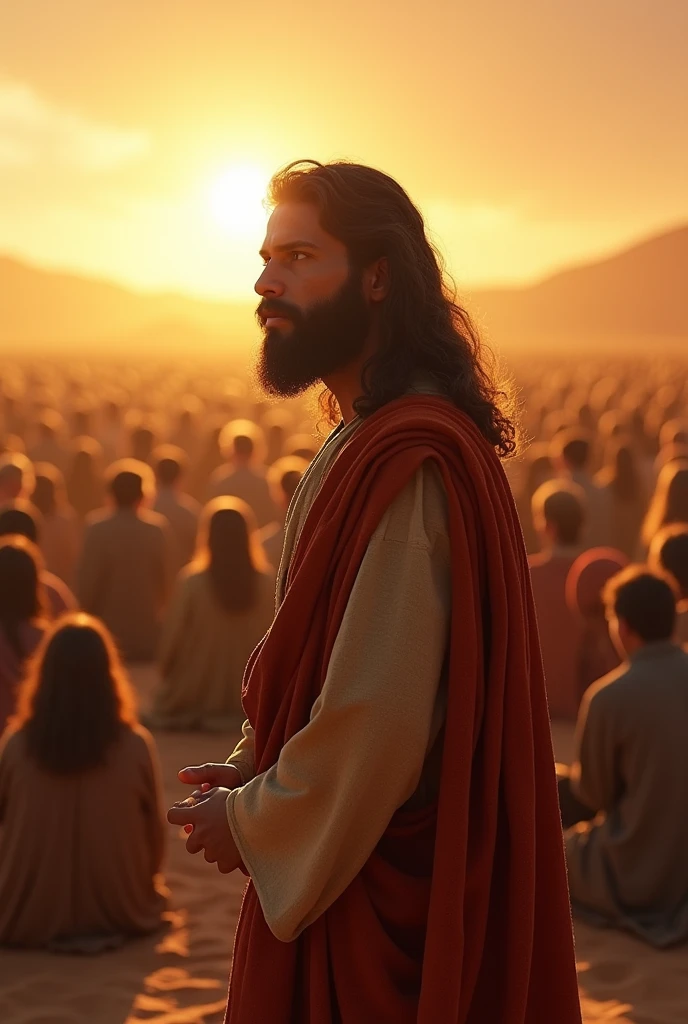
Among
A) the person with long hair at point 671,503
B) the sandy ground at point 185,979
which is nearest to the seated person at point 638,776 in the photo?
the sandy ground at point 185,979

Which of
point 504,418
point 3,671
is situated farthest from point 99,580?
point 504,418

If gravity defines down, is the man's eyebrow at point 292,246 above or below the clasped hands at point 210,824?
above

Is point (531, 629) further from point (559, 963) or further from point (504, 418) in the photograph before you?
point (559, 963)

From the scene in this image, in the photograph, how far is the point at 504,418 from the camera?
259 centimetres

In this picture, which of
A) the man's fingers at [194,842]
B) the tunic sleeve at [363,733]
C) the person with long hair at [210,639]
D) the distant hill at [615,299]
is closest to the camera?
the tunic sleeve at [363,733]

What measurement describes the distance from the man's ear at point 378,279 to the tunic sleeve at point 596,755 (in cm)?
272

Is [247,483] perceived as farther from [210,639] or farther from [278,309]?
[278,309]

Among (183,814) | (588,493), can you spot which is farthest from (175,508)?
(183,814)

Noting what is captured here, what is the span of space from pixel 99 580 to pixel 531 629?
7.42 m

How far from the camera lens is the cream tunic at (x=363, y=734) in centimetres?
217

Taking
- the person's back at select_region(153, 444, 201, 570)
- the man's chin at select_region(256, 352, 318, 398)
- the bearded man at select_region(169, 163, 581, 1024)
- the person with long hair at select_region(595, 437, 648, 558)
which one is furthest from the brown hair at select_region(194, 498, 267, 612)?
the bearded man at select_region(169, 163, 581, 1024)

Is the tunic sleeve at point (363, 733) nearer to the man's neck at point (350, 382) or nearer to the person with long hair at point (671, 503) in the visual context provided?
the man's neck at point (350, 382)

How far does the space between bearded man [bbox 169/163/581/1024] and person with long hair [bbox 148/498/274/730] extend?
546 cm

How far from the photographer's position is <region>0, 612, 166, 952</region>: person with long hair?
474 centimetres
